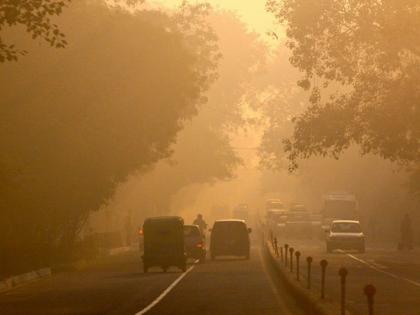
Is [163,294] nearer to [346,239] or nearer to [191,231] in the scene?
[191,231]

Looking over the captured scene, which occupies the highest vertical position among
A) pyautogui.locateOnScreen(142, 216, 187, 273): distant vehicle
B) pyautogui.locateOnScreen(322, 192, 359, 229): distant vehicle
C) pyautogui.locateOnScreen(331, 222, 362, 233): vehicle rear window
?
pyautogui.locateOnScreen(322, 192, 359, 229): distant vehicle

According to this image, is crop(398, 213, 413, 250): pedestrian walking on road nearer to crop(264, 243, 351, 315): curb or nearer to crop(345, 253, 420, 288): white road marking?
crop(345, 253, 420, 288): white road marking

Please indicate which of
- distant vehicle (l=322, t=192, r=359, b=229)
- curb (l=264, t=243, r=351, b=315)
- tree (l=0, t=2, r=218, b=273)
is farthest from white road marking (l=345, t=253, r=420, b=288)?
distant vehicle (l=322, t=192, r=359, b=229)

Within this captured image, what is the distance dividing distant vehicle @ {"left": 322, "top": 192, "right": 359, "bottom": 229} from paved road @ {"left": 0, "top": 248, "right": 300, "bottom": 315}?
53.1 m

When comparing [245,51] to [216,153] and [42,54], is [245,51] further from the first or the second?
[42,54]

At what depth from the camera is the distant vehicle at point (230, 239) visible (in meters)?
63.1

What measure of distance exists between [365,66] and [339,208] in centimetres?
4866

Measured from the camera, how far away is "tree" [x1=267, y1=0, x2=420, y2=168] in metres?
56.2

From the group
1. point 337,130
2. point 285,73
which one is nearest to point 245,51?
point 285,73

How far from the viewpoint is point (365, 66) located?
60031mm

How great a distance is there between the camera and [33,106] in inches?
2157

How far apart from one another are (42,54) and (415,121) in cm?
1521

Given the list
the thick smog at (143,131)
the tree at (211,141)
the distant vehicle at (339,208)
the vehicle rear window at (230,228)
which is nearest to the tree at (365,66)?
the thick smog at (143,131)

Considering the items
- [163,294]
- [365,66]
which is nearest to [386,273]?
[163,294]
